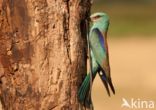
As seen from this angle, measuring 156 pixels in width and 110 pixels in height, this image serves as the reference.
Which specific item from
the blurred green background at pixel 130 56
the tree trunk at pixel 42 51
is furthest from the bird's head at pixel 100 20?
the blurred green background at pixel 130 56

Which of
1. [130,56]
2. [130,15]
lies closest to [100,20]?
[130,56]

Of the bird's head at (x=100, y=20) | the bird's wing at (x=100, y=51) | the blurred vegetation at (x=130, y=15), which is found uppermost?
the bird's head at (x=100, y=20)

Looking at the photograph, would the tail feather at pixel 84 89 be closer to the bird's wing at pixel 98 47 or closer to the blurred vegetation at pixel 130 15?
the bird's wing at pixel 98 47

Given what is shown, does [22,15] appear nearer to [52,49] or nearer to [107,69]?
[52,49]

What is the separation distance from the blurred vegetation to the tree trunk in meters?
15.3

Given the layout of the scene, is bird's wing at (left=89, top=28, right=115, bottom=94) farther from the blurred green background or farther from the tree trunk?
the blurred green background

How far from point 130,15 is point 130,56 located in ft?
32.3

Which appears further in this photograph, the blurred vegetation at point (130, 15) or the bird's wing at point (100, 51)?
the blurred vegetation at point (130, 15)

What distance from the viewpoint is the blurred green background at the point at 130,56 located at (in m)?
12.9

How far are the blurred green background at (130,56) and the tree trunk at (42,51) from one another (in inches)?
241

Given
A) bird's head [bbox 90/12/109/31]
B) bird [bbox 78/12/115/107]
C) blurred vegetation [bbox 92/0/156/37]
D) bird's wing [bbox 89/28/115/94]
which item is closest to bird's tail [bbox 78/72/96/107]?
bird [bbox 78/12/115/107]

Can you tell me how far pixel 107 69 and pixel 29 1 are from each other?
0.68 meters

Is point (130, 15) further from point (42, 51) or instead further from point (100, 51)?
point (42, 51)

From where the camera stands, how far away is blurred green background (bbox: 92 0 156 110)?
42.4ft
